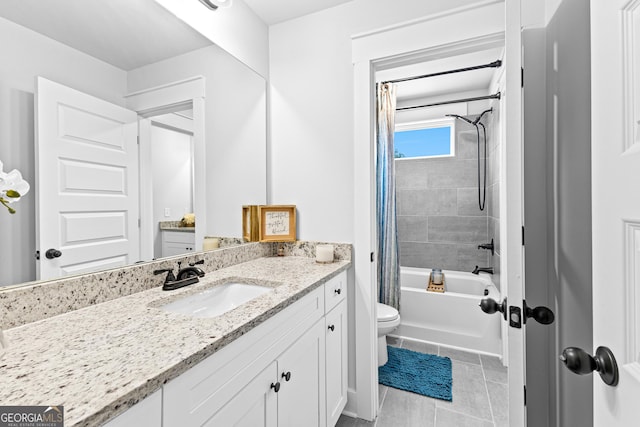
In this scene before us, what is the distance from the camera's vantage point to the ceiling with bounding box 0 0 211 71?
904 mm

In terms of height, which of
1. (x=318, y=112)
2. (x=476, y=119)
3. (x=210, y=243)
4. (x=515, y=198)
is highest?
(x=476, y=119)

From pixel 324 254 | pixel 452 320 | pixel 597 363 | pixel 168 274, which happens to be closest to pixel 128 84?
pixel 168 274

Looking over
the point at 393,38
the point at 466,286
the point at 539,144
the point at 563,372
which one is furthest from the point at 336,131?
the point at 466,286

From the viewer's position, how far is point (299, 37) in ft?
6.31

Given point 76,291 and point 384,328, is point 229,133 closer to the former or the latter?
point 76,291

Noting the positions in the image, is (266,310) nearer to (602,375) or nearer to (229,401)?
(229,401)

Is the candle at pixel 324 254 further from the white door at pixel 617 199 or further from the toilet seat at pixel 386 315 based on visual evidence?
the white door at pixel 617 199

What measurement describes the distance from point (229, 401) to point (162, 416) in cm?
23

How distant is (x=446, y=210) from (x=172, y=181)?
297cm

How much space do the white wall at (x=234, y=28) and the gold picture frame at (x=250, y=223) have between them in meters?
0.92

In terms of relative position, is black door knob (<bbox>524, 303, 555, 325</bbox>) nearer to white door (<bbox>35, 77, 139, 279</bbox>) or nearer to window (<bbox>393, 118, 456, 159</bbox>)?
white door (<bbox>35, 77, 139, 279</bbox>)

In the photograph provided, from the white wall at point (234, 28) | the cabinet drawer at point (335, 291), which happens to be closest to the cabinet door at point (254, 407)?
the cabinet drawer at point (335, 291)

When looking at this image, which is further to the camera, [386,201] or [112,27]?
[386,201]

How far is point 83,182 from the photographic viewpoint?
101 centimetres
